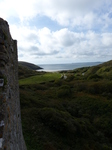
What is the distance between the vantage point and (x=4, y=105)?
284 centimetres

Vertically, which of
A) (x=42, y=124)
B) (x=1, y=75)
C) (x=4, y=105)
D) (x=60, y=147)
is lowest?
(x=60, y=147)

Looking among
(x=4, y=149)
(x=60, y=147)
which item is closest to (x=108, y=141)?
(x=60, y=147)

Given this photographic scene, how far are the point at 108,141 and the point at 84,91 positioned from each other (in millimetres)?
15516

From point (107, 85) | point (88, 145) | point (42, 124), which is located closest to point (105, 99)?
point (107, 85)

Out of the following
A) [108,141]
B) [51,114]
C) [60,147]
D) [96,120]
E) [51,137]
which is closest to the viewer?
[60,147]

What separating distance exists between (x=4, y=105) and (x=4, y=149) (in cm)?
88

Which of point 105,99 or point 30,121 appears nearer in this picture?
point 30,121

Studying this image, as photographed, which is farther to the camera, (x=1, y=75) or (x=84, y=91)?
(x=84, y=91)

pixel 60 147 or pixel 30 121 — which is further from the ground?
pixel 30 121

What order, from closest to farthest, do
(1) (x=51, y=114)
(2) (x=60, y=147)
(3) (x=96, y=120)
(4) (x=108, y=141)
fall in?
(2) (x=60, y=147)
(1) (x=51, y=114)
(4) (x=108, y=141)
(3) (x=96, y=120)

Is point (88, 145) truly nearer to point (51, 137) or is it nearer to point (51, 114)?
point (51, 137)

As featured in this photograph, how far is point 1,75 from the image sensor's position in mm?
3035

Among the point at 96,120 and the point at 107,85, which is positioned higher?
the point at 107,85

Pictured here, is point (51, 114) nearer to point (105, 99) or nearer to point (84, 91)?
point (105, 99)
